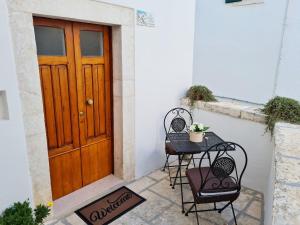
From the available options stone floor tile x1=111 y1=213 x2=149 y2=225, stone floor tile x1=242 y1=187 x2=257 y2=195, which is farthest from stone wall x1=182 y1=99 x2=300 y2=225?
stone floor tile x1=111 y1=213 x2=149 y2=225

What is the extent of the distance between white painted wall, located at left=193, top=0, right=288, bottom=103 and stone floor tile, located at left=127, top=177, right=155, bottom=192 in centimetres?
331

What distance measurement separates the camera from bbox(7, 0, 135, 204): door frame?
1863mm

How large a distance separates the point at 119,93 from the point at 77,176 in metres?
1.18

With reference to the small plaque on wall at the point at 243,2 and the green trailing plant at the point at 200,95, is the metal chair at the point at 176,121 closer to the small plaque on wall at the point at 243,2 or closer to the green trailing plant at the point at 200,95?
the green trailing plant at the point at 200,95

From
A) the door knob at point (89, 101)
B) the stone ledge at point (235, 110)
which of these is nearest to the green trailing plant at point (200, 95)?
the stone ledge at point (235, 110)

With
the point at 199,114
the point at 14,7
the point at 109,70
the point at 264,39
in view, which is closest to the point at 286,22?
the point at 264,39

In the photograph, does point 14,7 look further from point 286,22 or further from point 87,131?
point 286,22

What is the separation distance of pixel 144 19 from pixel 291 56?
3390mm

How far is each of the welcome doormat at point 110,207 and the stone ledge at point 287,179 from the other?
1.73 m

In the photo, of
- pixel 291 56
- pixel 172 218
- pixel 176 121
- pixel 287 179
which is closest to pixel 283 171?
pixel 287 179

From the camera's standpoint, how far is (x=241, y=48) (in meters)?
5.07

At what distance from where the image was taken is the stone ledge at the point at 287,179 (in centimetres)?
104

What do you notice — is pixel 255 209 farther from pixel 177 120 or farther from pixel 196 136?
pixel 177 120

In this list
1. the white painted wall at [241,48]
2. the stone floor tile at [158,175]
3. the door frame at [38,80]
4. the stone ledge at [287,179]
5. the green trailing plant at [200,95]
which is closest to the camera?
the stone ledge at [287,179]
